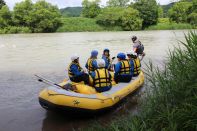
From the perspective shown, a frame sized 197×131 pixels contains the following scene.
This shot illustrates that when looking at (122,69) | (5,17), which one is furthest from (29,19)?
(122,69)

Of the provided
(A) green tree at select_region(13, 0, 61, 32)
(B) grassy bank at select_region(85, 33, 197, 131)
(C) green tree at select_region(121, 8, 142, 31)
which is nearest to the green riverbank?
(C) green tree at select_region(121, 8, 142, 31)

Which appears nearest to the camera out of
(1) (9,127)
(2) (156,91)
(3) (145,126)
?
(3) (145,126)

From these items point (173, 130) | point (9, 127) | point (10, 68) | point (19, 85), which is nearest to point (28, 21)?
point (10, 68)

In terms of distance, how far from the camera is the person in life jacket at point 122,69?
22.1 ft

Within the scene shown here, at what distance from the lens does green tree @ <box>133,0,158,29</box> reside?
148 ft

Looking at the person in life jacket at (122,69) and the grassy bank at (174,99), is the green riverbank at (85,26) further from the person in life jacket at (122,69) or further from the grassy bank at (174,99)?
the grassy bank at (174,99)

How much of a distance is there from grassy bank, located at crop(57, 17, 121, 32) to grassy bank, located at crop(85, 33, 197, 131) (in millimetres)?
37840

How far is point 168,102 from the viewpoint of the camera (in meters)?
3.69

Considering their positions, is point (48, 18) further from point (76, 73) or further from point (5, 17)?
point (76, 73)

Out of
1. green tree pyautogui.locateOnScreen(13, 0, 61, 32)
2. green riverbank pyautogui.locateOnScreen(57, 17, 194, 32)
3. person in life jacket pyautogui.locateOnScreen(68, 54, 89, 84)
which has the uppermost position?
green tree pyautogui.locateOnScreen(13, 0, 61, 32)

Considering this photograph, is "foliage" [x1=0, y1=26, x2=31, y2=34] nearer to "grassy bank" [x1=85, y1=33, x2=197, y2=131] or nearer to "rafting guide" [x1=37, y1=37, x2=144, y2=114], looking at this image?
"rafting guide" [x1=37, y1=37, x2=144, y2=114]

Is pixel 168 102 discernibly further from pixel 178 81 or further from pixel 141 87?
pixel 141 87

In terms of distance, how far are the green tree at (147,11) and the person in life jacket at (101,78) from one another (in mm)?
40041

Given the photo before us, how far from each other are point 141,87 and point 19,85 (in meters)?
3.47
